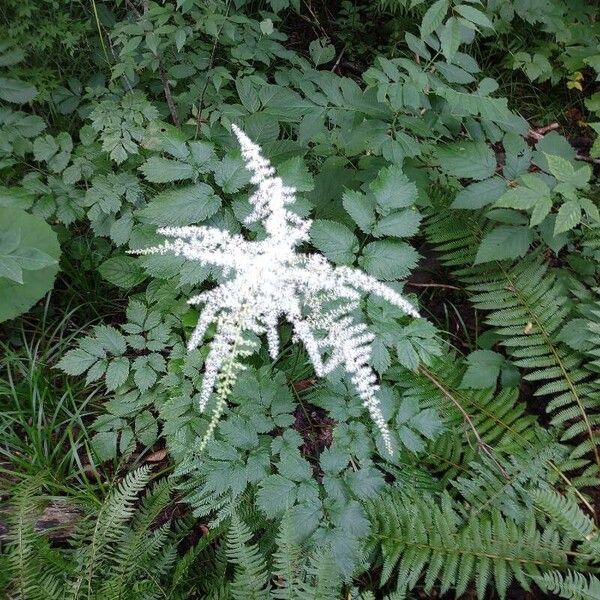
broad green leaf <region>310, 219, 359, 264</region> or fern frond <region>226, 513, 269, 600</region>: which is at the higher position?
broad green leaf <region>310, 219, 359, 264</region>

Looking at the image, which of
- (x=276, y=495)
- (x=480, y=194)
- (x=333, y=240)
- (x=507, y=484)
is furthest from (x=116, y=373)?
(x=480, y=194)

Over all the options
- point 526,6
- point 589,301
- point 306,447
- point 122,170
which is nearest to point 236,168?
point 122,170

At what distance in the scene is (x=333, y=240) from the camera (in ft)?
8.82

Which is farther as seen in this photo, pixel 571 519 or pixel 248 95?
pixel 248 95

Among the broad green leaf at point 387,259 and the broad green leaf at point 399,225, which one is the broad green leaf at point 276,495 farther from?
the broad green leaf at point 399,225

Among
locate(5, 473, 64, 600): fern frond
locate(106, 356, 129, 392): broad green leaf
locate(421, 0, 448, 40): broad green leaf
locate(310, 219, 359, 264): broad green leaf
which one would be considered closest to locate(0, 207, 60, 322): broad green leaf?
locate(106, 356, 129, 392): broad green leaf

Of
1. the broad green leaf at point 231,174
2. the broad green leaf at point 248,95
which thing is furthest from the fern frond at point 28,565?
the broad green leaf at point 248,95

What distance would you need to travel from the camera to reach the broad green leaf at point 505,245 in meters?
3.26

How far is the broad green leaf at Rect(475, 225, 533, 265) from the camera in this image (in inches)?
128

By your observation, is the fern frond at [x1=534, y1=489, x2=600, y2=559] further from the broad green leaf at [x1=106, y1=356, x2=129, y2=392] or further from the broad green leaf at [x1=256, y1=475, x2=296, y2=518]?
the broad green leaf at [x1=106, y1=356, x2=129, y2=392]

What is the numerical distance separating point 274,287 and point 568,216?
5.49 ft

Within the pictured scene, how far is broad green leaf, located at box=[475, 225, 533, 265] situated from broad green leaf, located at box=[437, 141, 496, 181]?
0.39 m

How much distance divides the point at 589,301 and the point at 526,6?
252cm

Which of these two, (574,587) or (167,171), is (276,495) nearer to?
(574,587)
